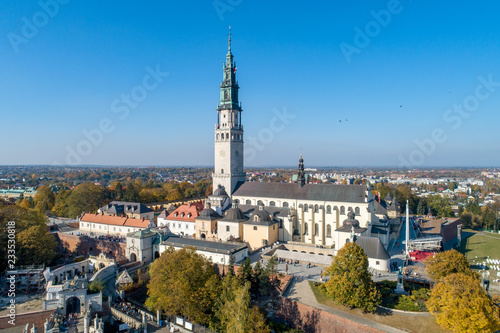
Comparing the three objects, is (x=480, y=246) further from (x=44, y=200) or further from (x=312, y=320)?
(x=44, y=200)

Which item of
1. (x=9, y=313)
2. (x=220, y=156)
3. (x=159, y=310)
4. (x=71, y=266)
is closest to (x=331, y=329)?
(x=159, y=310)

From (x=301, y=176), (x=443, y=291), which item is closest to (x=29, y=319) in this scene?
(x=443, y=291)

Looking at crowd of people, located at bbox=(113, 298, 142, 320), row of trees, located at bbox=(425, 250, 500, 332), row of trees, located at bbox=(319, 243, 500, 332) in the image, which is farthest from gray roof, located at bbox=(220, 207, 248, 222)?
row of trees, located at bbox=(425, 250, 500, 332)

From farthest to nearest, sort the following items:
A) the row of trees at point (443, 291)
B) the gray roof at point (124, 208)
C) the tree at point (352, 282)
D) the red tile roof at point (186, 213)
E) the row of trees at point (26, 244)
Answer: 1. the gray roof at point (124, 208)
2. the red tile roof at point (186, 213)
3. the row of trees at point (26, 244)
4. the tree at point (352, 282)
5. the row of trees at point (443, 291)

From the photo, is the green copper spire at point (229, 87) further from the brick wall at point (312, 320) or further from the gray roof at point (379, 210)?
the brick wall at point (312, 320)

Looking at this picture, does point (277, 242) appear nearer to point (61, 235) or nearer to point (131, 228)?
point (131, 228)

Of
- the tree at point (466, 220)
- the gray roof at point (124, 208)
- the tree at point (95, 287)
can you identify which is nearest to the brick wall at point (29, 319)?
the tree at point (95, 287)
